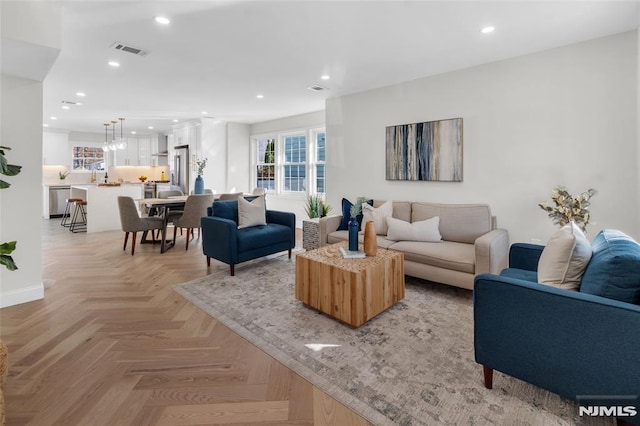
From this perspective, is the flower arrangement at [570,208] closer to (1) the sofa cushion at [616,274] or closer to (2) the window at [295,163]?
(1) the sofa cushion at [616,274]

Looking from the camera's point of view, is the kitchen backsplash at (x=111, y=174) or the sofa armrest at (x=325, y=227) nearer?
the sofa armrest at (x=325, y=227)

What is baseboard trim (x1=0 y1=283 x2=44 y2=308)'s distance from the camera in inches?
113

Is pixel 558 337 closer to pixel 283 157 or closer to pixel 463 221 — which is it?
pixel 463 221

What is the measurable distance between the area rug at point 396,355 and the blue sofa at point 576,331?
0.21m

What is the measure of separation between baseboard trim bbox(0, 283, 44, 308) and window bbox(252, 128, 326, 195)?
467 cm

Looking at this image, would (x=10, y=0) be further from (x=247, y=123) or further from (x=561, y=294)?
(x=247, y=123)

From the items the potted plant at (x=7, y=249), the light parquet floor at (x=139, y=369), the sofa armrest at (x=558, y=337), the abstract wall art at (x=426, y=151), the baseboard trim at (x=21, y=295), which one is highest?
the abstract wall art at (x=426, y=151)

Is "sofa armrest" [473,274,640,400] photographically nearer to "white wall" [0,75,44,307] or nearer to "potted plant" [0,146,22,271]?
"potted plant" [0,146,22,271]

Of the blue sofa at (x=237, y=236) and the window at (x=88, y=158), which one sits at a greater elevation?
the window at (x=88, y=158)

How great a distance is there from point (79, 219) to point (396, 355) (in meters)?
8.11

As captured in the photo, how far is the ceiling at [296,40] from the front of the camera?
8.77 feet

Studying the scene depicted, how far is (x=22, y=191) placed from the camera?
9.64 ft

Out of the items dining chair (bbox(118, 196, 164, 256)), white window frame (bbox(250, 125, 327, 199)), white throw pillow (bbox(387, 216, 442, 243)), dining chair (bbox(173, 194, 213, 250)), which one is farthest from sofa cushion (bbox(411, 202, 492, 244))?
dining chair (bbox(118, 196, 164, 256))

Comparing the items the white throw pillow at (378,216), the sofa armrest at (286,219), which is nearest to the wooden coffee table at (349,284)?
the white throw pillow at (378,216)
